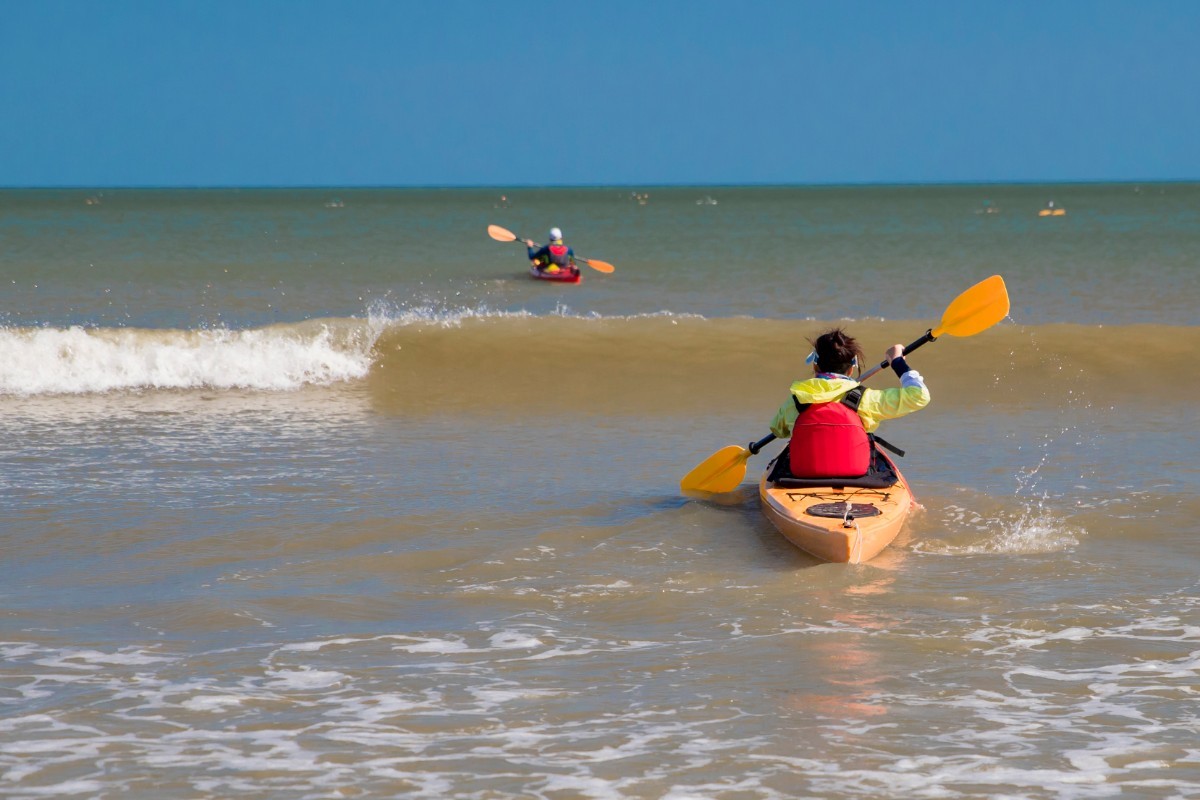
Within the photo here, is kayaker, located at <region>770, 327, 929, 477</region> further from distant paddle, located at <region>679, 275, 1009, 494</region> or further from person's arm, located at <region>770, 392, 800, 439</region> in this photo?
distant paddle, located at <region>679, 275, 1009, 494</region>

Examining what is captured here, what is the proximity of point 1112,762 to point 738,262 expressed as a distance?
28.7 m

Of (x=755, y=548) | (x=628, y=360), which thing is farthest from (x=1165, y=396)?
(x=755, y=548)

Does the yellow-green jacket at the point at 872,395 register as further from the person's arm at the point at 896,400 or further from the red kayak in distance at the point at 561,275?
the red kayak in distance at the point at 561,275

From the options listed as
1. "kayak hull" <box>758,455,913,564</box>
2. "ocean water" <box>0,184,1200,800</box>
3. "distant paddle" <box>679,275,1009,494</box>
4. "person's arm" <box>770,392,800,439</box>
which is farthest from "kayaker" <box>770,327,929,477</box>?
"distant paddle" <box>679,275,1009,494</box>

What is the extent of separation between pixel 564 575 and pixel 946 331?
A: 3555 millimetres

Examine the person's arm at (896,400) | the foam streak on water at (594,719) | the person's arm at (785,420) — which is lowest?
the foam streak on water at (594,719)

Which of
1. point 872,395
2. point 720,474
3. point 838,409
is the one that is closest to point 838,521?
point 838,409

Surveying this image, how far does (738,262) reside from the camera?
3241 centimetres

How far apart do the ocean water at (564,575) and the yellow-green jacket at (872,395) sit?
700 mm

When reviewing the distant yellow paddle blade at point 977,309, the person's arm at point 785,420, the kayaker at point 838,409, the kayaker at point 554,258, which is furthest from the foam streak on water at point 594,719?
the kayaker at point 554,258

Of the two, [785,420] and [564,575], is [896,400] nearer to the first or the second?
[785,420]

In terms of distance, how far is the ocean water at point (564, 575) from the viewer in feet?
13.8

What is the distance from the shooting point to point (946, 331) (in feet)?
28.5

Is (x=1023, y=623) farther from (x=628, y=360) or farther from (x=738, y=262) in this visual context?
(x=738, y=262)
